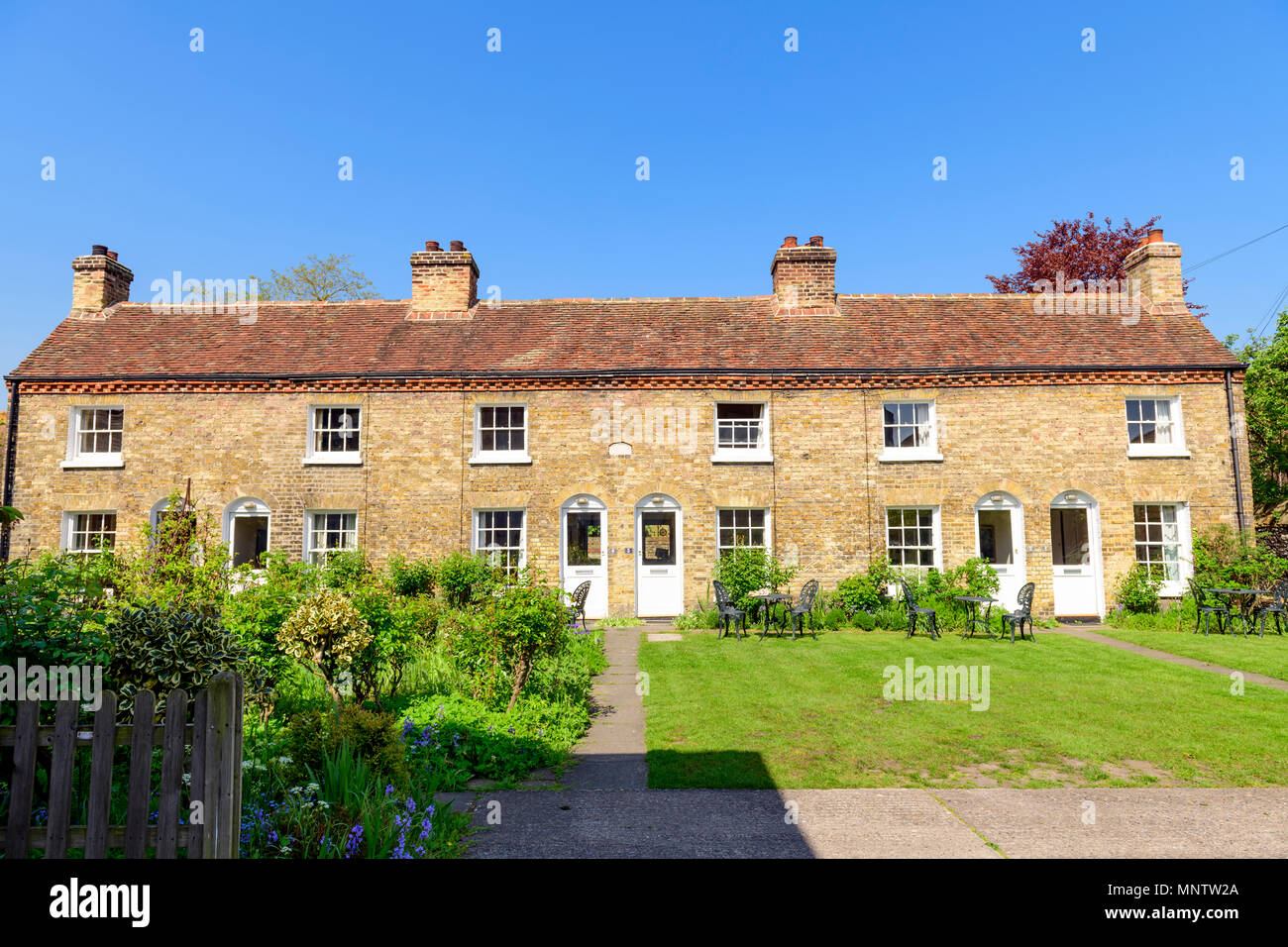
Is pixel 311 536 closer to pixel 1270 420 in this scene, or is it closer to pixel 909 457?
pixel 909 457

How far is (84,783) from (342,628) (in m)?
2.22

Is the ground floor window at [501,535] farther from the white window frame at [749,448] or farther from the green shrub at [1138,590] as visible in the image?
the green shrub at [1138,590]

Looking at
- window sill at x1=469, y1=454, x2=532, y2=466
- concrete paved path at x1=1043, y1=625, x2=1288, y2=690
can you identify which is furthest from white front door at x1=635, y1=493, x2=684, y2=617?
concrete paved path at x1=1043, y1=625, x2=1288, y2=690

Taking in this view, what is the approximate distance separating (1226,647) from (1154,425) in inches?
248

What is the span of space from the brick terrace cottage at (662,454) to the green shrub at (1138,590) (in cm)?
33

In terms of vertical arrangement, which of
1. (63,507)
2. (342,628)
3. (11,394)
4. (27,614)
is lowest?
(342,628)

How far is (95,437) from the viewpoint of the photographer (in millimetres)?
16734

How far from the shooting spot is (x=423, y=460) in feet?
53.8

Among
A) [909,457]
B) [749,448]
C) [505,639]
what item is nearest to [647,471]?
[749,448]

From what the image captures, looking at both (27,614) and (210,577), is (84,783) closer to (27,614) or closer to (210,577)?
(27,614)

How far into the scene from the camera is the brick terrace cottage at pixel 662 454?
634 inches

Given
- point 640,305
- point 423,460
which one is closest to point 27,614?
point 423,460
